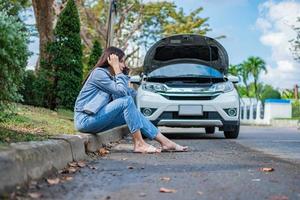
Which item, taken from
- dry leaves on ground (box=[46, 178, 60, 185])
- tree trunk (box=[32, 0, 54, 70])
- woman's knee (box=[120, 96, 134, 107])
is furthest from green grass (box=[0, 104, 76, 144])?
tree trunk (box=[32, 0, 54, 70])

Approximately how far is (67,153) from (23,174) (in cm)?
151

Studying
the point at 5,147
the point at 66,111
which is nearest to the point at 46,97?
the point at 66,111

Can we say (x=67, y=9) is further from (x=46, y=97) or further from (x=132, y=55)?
(x=132, y=55)

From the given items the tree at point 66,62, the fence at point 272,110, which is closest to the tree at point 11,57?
the tree at point 66,62

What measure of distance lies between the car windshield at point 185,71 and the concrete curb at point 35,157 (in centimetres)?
446

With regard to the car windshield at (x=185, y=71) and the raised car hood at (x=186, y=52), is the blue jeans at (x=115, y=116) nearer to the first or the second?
the car windshield at (x=185, y=71)

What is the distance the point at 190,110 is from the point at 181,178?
539cm

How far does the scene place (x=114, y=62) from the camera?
7.33m

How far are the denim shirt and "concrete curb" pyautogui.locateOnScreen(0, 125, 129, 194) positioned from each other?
0.72 metres

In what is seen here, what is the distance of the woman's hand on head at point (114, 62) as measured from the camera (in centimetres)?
729

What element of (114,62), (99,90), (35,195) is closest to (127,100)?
(99,90)

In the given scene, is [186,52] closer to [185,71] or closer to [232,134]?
[185,71]

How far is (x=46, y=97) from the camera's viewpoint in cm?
1441

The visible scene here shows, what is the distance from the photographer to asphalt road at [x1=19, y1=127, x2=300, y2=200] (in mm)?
3975
